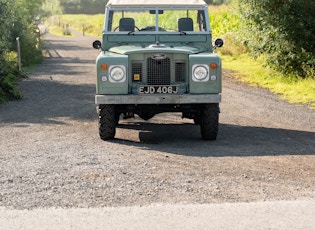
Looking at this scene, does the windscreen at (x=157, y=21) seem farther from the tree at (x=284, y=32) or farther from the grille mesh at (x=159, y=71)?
the tree at (x=284, y=32)

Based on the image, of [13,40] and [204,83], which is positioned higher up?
[204,83]

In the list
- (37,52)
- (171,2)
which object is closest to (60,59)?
(37,52)

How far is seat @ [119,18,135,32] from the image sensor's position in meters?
11.5

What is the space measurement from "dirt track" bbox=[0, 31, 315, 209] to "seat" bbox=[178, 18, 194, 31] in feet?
5.61

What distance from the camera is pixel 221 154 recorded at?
9516 millimetres

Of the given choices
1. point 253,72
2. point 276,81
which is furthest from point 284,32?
point 253,72

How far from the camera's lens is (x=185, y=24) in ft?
38.0

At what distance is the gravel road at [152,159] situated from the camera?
7039 millimetres

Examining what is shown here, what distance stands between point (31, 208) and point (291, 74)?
15.0 metres

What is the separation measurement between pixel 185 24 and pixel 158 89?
1788 mm

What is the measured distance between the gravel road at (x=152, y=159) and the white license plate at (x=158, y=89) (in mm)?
793

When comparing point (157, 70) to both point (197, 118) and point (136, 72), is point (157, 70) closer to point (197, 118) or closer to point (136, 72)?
point (136, 72)

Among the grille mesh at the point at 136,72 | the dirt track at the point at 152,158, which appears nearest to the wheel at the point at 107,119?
the dirt track at the point at 152,158

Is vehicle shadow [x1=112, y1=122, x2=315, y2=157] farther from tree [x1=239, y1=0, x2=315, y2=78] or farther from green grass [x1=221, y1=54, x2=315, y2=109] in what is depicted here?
tree [x1=239, y1=0, x2=315, y2=78]
